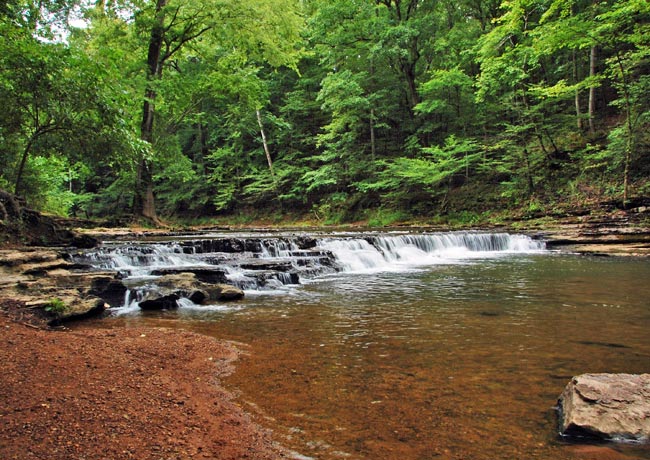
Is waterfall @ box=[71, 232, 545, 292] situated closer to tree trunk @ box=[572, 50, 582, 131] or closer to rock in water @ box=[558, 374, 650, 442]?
rock in water @ box=[558, 374, 650, 442]

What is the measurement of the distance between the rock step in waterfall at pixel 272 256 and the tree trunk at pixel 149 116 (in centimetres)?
669

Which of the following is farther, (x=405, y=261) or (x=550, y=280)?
(x=405, y=261)

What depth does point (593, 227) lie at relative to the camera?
14289mm

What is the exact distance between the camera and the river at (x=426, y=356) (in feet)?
7.78

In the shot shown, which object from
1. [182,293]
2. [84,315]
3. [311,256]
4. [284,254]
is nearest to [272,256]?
[284,254]

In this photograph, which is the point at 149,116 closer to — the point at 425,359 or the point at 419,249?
the point at 419,249

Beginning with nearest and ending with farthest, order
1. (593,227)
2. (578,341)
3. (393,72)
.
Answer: (578,341), (593,227), (393,72)

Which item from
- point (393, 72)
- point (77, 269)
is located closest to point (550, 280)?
point (77, 269)

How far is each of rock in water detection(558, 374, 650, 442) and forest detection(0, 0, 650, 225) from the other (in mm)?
9336

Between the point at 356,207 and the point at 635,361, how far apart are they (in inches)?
894

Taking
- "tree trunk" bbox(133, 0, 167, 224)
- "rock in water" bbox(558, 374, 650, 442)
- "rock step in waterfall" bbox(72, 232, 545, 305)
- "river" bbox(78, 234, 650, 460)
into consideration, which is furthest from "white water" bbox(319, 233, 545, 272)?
"tree trunk" bbox(133, 0, 167, 224)

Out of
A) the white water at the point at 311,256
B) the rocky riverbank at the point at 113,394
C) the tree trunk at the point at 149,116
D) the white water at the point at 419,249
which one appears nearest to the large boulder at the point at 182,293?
the white water at the point at 311,256

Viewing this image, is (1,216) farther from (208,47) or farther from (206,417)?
(208,47)

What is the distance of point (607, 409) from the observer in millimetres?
2383
